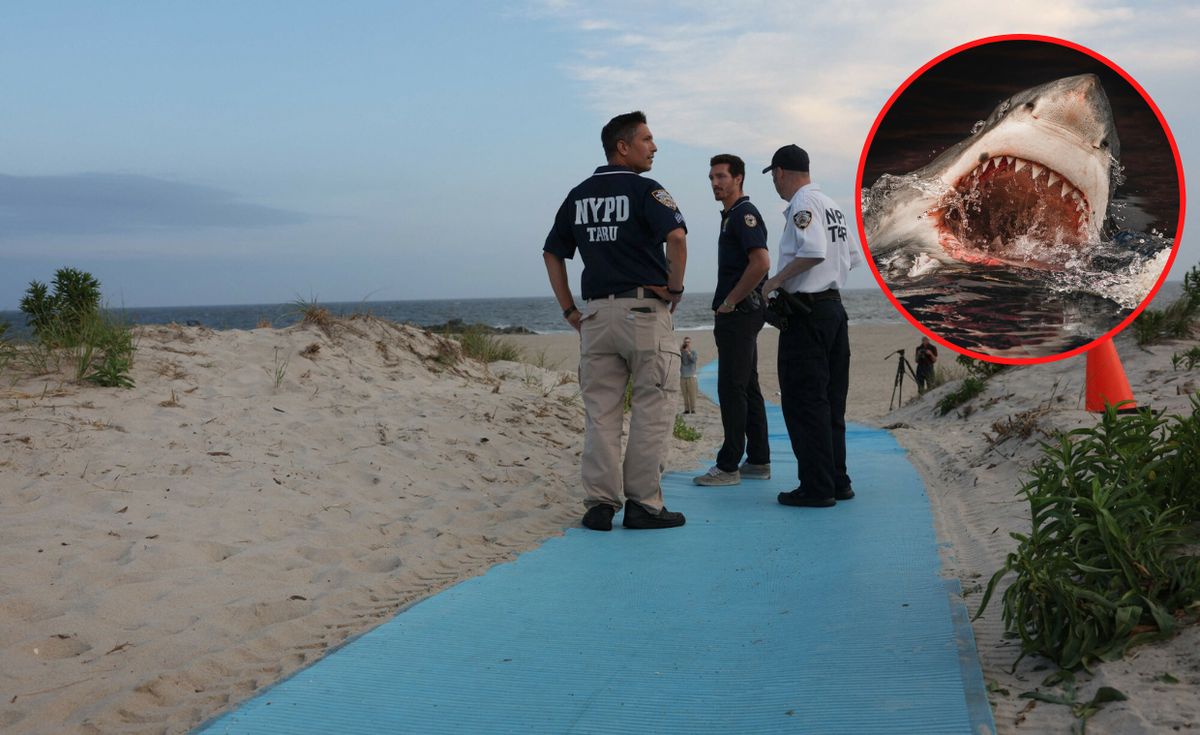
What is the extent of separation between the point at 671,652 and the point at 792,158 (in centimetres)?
339

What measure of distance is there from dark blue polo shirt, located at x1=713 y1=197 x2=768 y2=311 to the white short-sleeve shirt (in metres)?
0.28

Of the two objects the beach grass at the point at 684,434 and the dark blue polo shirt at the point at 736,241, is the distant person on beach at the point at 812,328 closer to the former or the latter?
the dark blue polo shirt at the point at 736,241

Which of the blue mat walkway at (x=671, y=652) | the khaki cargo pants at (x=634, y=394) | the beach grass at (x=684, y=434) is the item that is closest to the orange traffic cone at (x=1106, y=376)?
the blue mat walkway at (x=671, y=652)

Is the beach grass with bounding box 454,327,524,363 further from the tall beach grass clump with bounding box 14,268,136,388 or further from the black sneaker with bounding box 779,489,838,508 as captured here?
the black sneaker with bounding box 779,489,838,508

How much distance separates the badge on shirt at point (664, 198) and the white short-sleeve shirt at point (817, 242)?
32.1 inches

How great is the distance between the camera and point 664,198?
15.6 ft

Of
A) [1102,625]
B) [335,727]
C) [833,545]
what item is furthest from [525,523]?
[1102,625]

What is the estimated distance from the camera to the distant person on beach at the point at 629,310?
4.81m

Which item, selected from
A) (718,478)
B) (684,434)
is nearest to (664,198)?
(718,478)

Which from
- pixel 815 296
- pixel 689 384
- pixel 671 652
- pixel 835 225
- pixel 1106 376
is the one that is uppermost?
pixel 835 225

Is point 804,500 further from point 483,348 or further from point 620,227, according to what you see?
point 483,348

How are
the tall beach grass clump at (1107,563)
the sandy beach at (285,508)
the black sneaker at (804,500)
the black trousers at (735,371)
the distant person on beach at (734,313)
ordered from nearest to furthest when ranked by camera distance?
the tall beach grass clump at (1107,563) < the sandy beach at (285,508) < the black sneaker at (804,500) < the distant person on beach at (734,313) < the black trousers at (735,371)

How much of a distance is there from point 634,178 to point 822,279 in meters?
1.23

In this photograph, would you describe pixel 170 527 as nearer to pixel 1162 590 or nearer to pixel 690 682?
pixel 690 682
